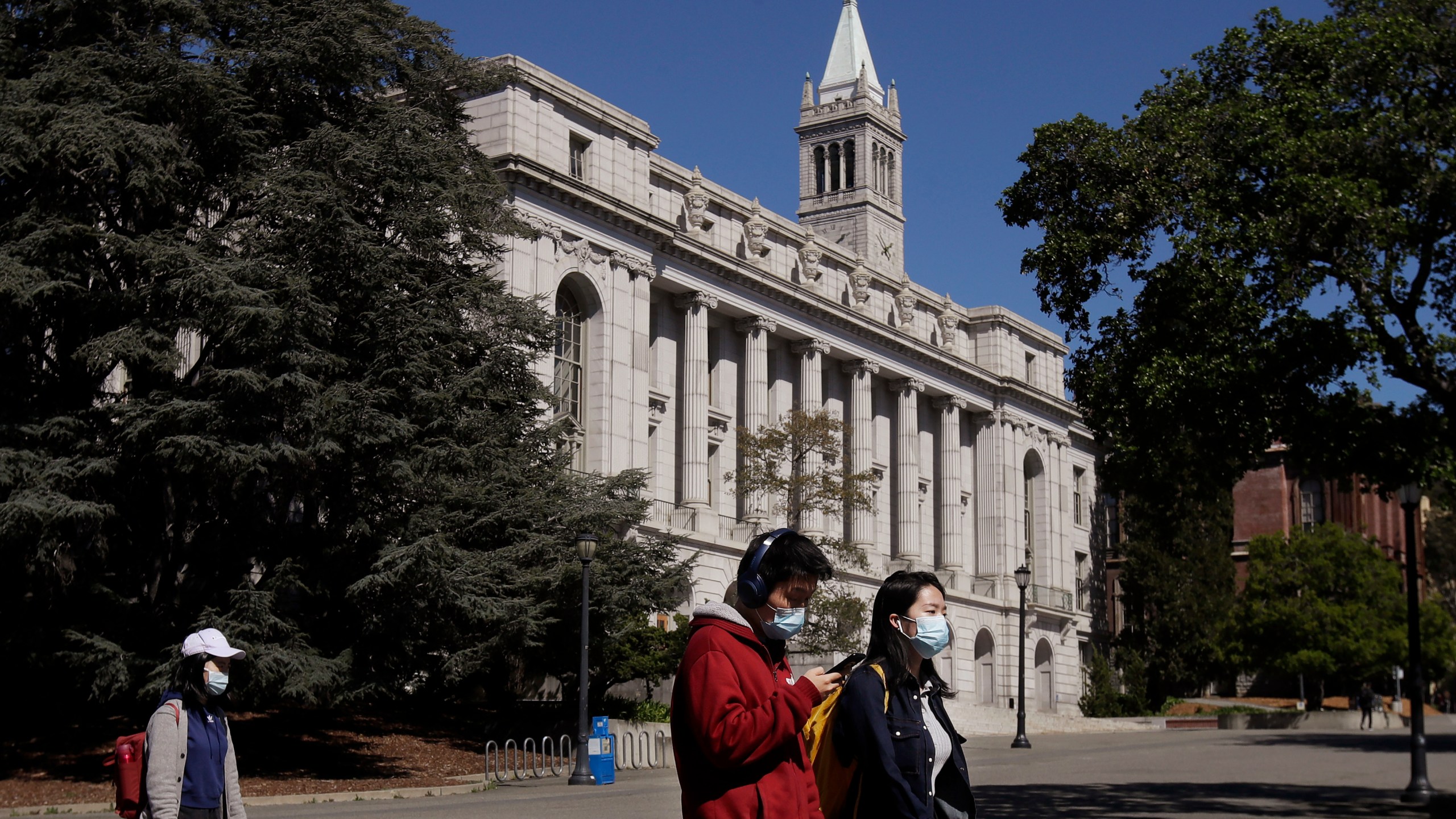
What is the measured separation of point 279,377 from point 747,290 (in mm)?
34724

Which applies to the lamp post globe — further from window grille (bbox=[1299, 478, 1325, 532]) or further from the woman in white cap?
window grille (bbox=[1299, 478, 1325, 532])

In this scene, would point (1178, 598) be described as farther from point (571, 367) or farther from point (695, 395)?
point (571, 367)

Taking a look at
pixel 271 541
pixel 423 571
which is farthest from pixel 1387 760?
pixel 271 541

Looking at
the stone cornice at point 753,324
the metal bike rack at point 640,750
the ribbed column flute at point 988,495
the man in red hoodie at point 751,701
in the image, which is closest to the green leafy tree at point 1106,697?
the ribbed column flute at point 988,495

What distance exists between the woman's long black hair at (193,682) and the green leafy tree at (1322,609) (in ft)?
208

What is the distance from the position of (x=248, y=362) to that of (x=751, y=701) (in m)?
23.1

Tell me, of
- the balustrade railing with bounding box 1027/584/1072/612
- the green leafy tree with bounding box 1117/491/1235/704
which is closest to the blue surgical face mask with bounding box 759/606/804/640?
the green leafy tree with bounding box 1117/491/1235/704

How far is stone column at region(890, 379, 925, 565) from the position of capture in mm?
68688

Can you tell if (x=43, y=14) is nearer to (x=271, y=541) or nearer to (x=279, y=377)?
(x=279, y=377)

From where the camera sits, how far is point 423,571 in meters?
27.0

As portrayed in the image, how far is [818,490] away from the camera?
5497cm

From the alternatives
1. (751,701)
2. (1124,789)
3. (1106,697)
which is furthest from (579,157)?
(751,701)

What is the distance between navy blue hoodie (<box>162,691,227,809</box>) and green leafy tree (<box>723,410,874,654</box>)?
37421 mm

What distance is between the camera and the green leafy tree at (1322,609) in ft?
213
